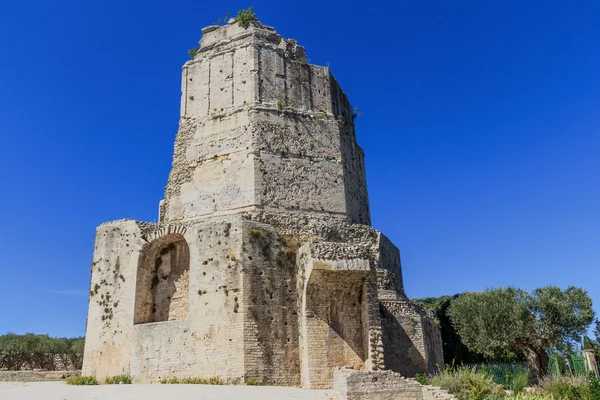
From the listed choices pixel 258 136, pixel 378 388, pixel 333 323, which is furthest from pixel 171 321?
pixel 258 136

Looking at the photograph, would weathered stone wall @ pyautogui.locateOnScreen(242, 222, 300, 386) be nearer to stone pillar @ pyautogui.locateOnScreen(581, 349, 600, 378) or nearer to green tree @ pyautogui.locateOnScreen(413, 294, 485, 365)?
stone pillar @ pyautogui.locateOnScreen(581, 349, 600, 378)

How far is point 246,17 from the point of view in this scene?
68.8 ft

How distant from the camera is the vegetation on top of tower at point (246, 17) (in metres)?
20.9

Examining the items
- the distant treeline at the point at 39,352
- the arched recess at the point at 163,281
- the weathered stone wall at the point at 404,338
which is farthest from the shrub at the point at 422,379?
the distant treeline at the point at 39,352

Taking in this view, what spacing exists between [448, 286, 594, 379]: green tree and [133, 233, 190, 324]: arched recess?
1276cm

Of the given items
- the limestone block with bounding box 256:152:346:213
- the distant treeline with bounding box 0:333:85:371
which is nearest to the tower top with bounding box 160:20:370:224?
the limestone block with bounding box 256:152:346:213

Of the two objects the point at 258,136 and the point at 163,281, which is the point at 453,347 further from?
the point at 163,281

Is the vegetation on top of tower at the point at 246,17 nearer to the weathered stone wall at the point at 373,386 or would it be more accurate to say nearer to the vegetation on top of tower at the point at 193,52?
the vegetation on top of tower at the point at 193,52

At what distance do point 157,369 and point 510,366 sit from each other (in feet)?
52.9

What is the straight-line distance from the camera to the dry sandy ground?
11297mm

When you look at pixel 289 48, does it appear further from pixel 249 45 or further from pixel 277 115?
pixel 277 115

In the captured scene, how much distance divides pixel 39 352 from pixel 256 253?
1882 cm

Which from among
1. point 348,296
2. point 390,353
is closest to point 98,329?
point 348,296

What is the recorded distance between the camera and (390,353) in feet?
54.3
